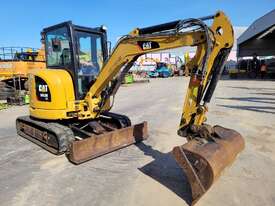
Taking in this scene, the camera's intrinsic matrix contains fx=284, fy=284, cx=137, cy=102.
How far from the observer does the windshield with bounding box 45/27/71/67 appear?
578 centimetres

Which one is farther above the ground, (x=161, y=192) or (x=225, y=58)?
(x=225, y=58)

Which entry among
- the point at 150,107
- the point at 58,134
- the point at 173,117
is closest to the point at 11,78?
the point at 150,107

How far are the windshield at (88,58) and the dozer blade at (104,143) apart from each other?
1.13m

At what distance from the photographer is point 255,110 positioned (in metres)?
10.4

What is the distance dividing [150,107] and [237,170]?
22.4 ft

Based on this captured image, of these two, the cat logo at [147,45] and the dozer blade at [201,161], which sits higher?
the cat logo at [147,45]

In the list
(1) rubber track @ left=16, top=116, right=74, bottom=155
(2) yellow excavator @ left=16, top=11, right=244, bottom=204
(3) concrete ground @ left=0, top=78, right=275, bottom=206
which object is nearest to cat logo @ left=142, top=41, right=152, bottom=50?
(2) yellow excavator @ left=16, top=11, right=244, bottom=204

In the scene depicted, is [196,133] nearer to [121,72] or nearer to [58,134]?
[121,72]

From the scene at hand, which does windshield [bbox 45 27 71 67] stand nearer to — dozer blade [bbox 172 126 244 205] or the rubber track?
the rubber track

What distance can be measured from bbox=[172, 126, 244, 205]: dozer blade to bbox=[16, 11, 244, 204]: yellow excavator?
0.04ft

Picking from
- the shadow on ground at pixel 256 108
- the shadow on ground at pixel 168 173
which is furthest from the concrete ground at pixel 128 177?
the shadow on ground at pixel 256 108

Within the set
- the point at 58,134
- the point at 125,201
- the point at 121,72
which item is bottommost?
the point at 125,201

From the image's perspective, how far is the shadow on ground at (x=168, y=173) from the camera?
3.99 m

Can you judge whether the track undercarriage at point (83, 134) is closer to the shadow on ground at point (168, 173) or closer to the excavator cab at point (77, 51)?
the shadow on ground at point (168, 173)
